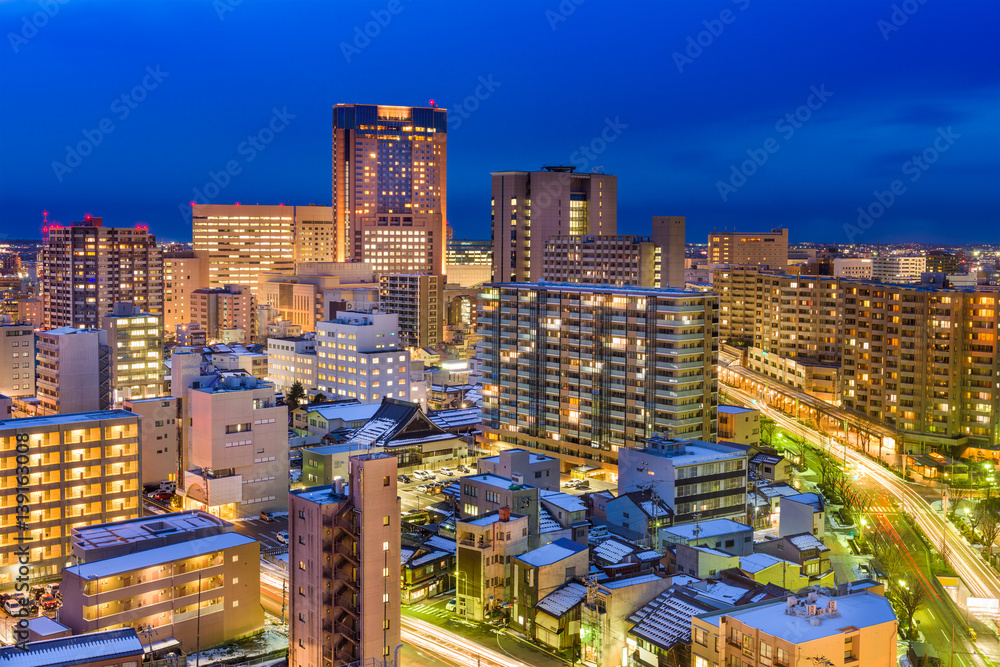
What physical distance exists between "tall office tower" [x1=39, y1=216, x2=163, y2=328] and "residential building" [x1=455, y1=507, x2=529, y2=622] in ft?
171

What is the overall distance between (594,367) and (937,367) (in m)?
13.9

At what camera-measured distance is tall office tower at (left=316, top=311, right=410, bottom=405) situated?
49.6m

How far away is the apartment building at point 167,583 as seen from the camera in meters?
20.7

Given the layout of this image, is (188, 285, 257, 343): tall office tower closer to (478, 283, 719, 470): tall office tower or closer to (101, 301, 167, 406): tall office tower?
(101, 301, 167, 406): tall office tower

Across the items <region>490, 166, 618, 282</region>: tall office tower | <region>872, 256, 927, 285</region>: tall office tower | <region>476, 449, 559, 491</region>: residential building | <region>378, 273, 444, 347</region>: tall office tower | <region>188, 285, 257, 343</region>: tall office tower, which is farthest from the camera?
<region>872, 256, 927, 285</region>: tall office tower

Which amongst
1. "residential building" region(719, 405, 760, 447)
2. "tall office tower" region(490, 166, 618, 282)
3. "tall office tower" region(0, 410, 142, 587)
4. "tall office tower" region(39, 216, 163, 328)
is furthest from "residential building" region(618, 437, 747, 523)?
"tall office tower" region(39, 216, 163, 328)

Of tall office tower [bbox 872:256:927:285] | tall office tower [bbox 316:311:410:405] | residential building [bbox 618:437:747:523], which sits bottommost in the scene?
residential building [bbox 618:437:747:523]

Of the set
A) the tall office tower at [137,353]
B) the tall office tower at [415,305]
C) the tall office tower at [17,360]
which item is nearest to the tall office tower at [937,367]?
the tall office tower at [415,305]

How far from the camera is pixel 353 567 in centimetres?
1942

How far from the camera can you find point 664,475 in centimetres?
2844

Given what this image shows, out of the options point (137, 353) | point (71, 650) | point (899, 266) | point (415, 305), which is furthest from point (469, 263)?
point (71, 650)

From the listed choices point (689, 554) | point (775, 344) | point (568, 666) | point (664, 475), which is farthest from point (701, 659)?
point (775, 344)

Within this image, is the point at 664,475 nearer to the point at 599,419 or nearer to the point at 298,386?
the point at 599,419

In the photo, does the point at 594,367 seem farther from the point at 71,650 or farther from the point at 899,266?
the point at 899,266
